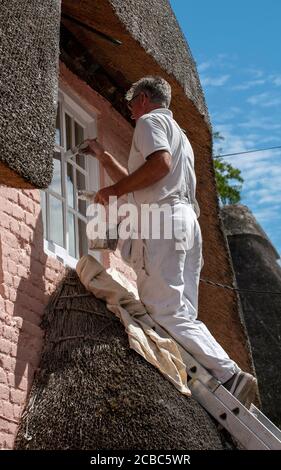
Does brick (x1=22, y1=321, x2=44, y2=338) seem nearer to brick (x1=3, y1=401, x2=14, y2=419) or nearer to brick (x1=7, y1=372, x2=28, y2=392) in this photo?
brick (x1=7, y1=372, x2=28, y2=392)

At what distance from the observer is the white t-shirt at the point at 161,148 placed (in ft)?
19.1

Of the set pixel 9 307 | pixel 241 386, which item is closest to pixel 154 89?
pixel 9 307

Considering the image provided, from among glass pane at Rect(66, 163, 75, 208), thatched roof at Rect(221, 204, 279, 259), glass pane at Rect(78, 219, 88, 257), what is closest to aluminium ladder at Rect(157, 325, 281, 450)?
glass pane at Rect(78, 219, 88, 257)

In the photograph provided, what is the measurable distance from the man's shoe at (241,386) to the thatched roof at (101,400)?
23cm

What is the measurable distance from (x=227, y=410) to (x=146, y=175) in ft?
4.31

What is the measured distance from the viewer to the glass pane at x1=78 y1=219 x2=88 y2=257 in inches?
273

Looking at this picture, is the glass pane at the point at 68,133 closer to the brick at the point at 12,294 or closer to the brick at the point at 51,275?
the brick at the point at 51,275

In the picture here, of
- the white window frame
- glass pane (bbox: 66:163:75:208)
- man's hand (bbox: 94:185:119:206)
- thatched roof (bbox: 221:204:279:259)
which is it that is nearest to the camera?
man's hand (bbox: 94:185:119:206)

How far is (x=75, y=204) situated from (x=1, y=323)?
1.63 meters

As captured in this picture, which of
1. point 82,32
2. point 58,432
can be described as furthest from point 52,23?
point 58,432

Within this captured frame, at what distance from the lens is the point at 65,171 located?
6.84m

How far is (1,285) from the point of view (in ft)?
18.3

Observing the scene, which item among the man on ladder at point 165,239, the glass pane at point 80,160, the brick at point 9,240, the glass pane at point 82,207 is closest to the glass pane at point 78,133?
the glass pane at point 80,160

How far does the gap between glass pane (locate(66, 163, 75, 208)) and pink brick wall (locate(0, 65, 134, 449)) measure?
2.54ft
